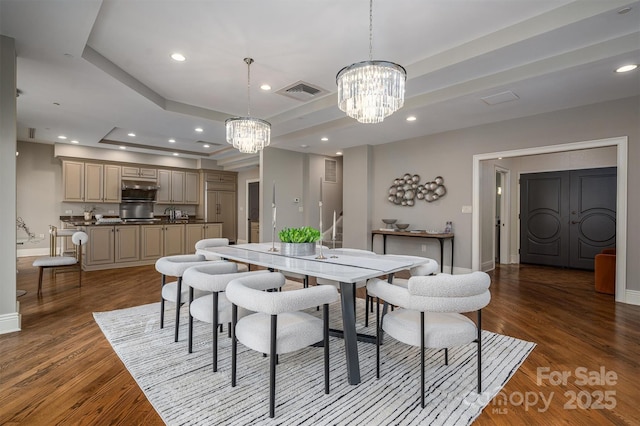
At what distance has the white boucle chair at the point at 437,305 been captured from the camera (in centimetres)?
177

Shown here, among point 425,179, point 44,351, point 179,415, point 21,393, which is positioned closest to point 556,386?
point 179,415

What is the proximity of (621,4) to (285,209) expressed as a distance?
19.6 feet

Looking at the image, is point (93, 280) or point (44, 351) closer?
point (44, 351)

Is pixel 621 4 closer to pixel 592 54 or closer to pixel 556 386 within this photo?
pixel 592 54

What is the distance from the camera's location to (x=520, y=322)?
325 cm

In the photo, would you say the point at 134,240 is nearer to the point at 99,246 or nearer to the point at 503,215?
the point at 99,246

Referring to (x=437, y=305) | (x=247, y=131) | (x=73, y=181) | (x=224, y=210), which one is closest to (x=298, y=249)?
(x=437, y=305)

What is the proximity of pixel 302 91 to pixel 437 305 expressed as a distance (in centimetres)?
339

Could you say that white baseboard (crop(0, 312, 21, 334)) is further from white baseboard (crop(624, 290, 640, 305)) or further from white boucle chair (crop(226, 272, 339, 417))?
white baseboard (crop(624, 290, 640, 305))

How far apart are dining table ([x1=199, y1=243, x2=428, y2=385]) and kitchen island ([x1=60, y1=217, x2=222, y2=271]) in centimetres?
408

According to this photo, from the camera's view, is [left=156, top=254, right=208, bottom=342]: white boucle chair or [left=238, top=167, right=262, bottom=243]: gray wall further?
[left=238, top=167, right=262, bottom=243]: gray wall

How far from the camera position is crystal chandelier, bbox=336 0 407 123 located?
238cm

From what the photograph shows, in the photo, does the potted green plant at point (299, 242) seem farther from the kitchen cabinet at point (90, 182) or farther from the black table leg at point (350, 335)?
the kitchen cabinet at point (90, 182)

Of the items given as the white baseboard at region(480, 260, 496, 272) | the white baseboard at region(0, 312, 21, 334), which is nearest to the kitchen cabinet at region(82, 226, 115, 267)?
the white baseboard at region(0, 312, 21, 334)
